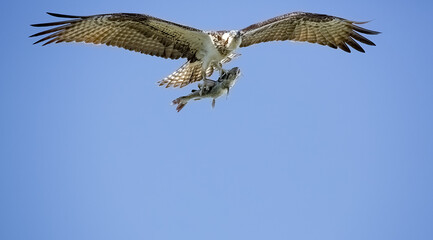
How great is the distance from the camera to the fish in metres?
9.72

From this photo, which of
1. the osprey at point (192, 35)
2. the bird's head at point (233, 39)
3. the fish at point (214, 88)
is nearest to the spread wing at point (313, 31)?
the osprey at point (192, 35)

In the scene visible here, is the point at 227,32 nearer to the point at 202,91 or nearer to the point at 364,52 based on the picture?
the point at 202,91

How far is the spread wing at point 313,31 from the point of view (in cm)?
1176

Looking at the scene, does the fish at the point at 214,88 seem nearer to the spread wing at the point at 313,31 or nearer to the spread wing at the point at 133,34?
the spread wing at the point at 133,34

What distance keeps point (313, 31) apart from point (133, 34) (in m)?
3.00

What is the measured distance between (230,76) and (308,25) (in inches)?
110

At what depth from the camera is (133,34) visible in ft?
36.6

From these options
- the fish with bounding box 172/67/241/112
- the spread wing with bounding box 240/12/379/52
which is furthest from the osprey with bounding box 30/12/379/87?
the fish with bounding box 172/67/241/112

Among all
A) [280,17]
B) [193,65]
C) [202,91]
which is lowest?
[202,91]

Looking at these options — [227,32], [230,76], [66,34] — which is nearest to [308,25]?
[227,32]

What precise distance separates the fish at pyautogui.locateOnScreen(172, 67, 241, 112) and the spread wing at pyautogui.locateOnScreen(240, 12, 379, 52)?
1.93 m

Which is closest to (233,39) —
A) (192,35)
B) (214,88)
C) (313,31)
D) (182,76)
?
(192,35)

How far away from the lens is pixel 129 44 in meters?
11.2

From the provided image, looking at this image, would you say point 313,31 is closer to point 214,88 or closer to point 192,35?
point 192,35
